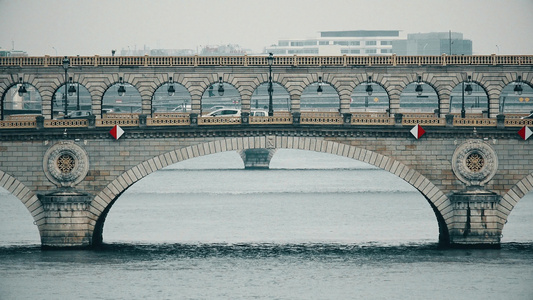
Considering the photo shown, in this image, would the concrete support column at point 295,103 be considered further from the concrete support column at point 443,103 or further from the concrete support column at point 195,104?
the concrete support column at point 443,103

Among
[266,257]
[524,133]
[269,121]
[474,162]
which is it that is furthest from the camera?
[269,121]

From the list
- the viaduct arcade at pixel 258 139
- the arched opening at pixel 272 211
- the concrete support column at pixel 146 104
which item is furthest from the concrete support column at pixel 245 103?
the arched opening at pixel 272 211

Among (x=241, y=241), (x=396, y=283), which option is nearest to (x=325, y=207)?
(x=241, y=241)

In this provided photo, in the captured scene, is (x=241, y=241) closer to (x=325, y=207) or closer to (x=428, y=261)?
(x=428, y=261)

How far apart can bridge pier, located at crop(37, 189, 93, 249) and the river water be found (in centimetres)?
109

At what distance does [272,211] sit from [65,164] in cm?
4330

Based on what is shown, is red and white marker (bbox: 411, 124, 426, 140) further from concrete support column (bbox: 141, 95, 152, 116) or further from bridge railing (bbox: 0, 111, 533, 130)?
concrete support column (bbox: 141, 95, 152, 116)

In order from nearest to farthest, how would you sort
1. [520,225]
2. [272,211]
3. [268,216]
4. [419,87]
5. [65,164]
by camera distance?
[65,164] → [419,87] → [520,225] → [268,216] → [272,211]

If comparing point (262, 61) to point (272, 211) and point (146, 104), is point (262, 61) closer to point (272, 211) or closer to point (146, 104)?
point (146, 104)

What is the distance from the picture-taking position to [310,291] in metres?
71.6

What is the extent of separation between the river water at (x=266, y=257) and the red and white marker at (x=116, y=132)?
898cm

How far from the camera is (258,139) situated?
82750 millimetres

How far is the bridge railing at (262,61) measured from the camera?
84.1m

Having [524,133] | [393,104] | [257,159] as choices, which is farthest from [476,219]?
[257,159]
